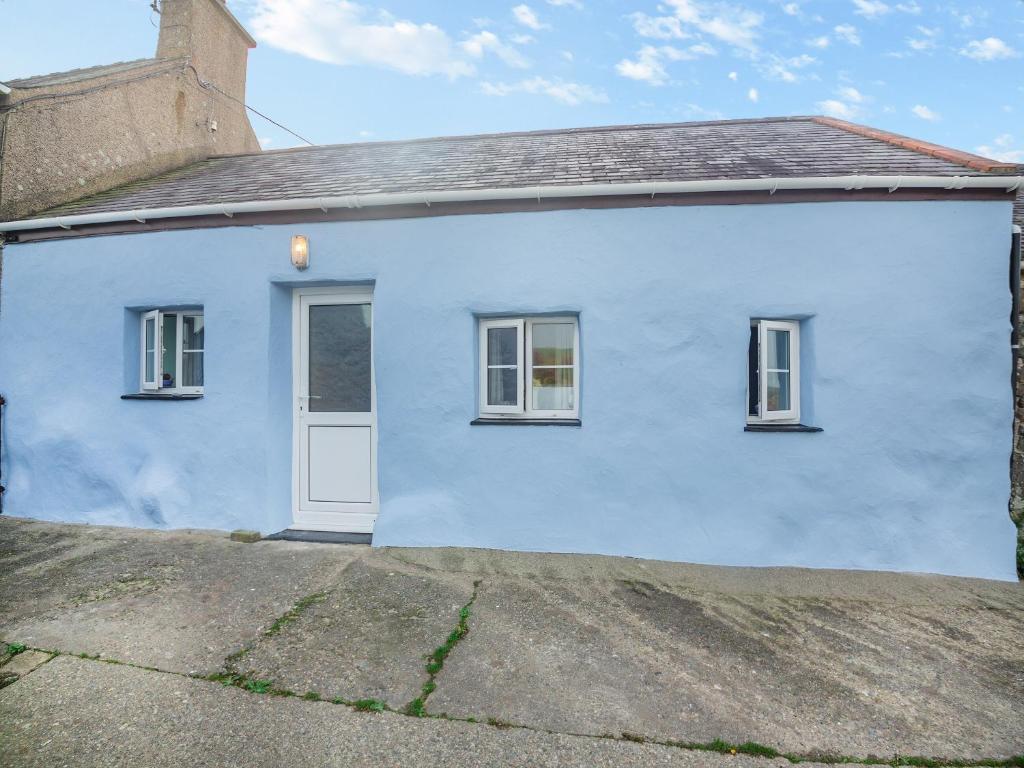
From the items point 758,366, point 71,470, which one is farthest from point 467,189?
point 71,470

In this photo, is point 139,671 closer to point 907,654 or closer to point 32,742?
point 32,742

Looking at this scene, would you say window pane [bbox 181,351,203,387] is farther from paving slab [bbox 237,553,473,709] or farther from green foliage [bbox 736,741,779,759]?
green foliage [bbox 736,741,779,759]

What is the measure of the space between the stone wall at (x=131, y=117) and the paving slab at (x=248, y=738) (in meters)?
6.01

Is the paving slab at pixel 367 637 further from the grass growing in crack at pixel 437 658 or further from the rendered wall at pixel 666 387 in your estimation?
the rendered wall at pixel 666 387

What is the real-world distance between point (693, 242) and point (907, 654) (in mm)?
3387

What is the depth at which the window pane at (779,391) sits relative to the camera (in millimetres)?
4996

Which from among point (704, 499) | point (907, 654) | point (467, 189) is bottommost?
point (907, 654)

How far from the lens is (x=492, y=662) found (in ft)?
10.7

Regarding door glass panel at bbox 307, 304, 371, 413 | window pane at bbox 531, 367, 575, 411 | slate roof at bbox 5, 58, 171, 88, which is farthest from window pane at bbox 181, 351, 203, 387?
slate roof at bbox 5, 58, 171, 88

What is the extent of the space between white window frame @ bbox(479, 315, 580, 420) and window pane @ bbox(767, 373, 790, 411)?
1754mm

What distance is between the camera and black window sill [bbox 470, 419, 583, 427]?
16.2 feet

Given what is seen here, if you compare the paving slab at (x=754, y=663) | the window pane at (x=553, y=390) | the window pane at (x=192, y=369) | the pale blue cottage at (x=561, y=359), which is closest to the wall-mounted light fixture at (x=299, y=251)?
the pale blue cottage at (x=561, y=359)

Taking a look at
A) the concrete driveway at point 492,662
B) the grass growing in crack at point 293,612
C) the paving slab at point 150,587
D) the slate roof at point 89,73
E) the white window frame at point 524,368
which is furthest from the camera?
the slate roof at point 89,73

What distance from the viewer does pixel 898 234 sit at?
A: 471cm
